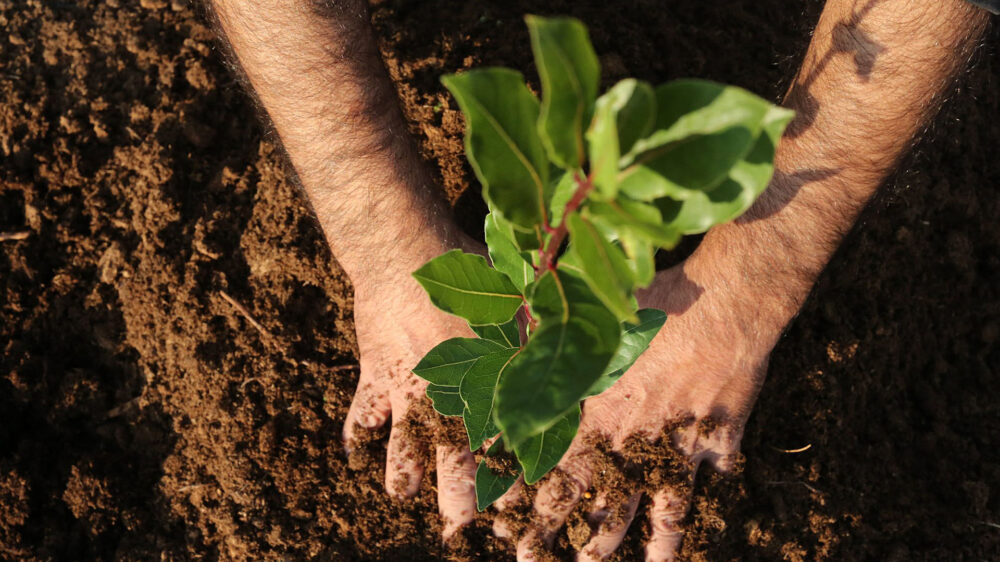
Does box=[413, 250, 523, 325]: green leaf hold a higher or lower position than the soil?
higher

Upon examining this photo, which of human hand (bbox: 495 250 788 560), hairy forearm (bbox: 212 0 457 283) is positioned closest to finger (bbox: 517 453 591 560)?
human hand (bbox: 495 250 788 560)

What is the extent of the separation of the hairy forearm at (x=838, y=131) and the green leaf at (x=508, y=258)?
3.09 feet

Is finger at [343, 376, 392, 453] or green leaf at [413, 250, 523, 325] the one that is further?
finger at [343, 376, 392, 453]

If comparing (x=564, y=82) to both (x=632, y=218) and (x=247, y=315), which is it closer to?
(x=632, y=218)

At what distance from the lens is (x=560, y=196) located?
41.4 inches

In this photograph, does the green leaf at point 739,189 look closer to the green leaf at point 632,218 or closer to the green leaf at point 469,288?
the green leaf at point 632,218

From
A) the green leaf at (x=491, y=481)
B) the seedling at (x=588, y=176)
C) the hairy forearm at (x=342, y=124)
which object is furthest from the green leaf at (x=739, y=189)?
the hairy forearm at (x=342, y=124)

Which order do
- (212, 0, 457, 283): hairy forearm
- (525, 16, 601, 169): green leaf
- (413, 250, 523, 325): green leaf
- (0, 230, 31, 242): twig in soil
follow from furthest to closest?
(0, 230, 31, 242): twig in soil < (212, 0, 457, 283): hairy forearm < (413, 250, 523, 325): green leaf < (525, 16, 601, 169): green leaf

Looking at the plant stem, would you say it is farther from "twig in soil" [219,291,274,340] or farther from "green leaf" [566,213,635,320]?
"twig in soil" [219,291,274,340]

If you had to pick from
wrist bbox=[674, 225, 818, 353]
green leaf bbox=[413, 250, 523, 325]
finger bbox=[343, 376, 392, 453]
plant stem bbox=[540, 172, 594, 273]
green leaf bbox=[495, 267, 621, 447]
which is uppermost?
plant stem bbox=[540, 172, 594, 273]

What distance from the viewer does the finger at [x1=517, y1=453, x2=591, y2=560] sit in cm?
201

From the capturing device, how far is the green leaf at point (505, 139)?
847mm

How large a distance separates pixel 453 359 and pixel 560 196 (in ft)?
1.84

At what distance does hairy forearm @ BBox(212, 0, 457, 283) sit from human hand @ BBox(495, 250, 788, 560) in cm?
75
